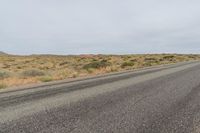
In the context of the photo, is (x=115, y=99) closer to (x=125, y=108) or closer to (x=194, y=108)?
(x=125, y=108)

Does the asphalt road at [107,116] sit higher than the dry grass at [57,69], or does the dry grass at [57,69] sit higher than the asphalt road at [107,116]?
the asphalt road at [107,116]

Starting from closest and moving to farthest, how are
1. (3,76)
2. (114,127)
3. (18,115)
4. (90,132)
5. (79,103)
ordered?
(90,132) < (114,127) < (18,115) < (79,103) < (3,76)

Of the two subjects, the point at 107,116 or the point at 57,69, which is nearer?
the point at 107,116

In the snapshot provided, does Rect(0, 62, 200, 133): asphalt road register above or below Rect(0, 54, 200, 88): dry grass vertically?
above

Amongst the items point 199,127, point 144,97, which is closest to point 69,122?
point 199,127

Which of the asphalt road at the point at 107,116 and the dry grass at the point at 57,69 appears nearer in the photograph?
the asphalt road at the point at 107,116

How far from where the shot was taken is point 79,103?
752cm

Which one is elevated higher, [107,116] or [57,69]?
[107,116]

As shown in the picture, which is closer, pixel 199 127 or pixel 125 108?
pixel 199 127

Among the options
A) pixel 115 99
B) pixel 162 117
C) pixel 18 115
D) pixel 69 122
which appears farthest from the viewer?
pixel 115 99

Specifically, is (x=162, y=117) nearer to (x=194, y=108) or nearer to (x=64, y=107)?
(x=194, y=108)

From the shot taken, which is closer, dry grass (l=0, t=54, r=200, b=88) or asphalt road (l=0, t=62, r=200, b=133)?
asphalt road (l=0, t=62, r=200, b=133)

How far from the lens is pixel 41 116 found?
5938mm

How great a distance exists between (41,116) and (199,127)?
318 centimetres
